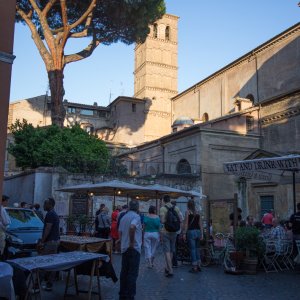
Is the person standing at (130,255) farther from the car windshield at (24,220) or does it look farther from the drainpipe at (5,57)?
the car windshield at (24,220)

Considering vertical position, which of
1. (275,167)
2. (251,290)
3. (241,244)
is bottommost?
(251,290)

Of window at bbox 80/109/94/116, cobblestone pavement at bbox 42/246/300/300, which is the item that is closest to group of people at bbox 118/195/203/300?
cobblestone pavement at bbox 42/246/300/300

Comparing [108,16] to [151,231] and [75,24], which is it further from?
[151,231]

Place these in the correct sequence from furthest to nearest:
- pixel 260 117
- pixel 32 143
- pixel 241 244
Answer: pixel 260 117, pixel 32 143, pixel 241 244

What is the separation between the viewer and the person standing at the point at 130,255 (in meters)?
6.42

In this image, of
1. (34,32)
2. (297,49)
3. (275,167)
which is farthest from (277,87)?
(275,167)

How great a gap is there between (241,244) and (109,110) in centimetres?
3647

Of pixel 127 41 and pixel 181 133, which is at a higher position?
pixel 127 41

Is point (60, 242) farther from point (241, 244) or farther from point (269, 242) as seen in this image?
point (269, 242)

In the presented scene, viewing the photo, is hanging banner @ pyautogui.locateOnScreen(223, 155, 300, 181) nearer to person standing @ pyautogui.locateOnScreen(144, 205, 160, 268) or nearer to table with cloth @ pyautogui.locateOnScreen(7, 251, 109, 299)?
person standing @ pyautogui.locateOnScreen(144, 205, 160, 268)

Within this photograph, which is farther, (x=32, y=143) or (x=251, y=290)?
(x=32, y=143)

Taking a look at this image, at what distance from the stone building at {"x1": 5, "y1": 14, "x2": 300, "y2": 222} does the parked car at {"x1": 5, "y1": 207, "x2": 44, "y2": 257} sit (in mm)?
10990

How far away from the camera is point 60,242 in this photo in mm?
7977

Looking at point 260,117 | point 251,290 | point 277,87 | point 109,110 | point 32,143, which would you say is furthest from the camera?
point 109,110
